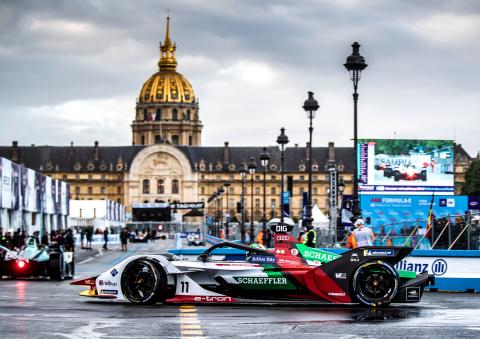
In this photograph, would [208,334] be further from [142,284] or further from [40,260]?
[40,260]

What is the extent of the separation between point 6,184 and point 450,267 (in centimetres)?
3210

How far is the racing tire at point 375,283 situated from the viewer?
17.6 metres

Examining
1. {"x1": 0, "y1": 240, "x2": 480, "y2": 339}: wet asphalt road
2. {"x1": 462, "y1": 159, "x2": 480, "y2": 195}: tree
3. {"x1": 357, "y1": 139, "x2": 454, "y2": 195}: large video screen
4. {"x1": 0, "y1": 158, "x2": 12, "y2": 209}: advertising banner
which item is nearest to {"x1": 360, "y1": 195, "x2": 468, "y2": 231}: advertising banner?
{"x1": 357, "y1": 139, "x2": 454, "y2": 195}: large video screen

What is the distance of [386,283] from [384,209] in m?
50.3

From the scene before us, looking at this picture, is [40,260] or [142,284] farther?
[40,260]

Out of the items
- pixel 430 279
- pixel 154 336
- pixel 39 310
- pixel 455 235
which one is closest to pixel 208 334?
pixel 154 336

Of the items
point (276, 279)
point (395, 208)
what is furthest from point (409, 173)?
point (276, 279)

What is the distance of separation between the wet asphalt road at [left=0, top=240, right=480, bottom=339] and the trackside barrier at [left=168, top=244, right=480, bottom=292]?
3.56 m

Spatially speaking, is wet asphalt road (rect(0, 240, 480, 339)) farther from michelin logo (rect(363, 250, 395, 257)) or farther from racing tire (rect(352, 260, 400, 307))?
michelin logo (rect(363, 250, 395, 257))

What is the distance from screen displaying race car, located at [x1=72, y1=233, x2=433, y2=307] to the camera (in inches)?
696

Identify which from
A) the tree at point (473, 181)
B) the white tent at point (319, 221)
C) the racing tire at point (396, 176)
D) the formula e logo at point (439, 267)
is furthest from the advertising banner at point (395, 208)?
the tree at point (473, 181)

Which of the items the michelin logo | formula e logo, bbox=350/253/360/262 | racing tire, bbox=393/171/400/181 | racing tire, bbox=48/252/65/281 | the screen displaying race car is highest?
racing tire, bbox=393/171/400/181

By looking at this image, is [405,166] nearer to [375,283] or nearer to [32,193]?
[32,193]

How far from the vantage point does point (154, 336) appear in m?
12.8
